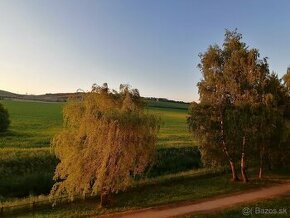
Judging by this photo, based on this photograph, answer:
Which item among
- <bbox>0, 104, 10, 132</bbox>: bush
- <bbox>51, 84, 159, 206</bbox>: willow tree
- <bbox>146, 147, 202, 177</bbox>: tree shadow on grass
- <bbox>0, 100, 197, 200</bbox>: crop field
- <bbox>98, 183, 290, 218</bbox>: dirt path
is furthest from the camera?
<bbox>0, 104, 10, 132</bbox>: bush

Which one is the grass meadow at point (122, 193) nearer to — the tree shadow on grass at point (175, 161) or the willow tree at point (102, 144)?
the tree shadow on grass at point (175, 161)

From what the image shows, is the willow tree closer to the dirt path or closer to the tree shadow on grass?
the dirt path

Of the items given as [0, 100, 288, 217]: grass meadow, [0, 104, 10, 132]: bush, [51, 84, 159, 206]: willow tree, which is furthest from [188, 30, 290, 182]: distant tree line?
[0, 104, 10, 132]: bush

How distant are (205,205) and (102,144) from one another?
28.8ft

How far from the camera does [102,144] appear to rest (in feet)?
87.6

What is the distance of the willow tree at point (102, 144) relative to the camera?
26.6 m

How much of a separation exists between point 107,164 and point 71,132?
3561 millimetres

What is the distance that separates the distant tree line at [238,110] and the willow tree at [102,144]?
371 inches

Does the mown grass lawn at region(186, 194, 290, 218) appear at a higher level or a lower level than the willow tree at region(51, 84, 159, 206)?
lower

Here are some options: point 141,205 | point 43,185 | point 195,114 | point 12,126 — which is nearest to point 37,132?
point 12,126

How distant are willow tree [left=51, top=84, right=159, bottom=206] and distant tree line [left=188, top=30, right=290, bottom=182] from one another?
9.42 m

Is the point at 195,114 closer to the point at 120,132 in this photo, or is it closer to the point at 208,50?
the point at 208,50

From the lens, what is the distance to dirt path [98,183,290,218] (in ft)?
85.9

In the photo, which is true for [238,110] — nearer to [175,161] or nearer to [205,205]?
[205,205]
